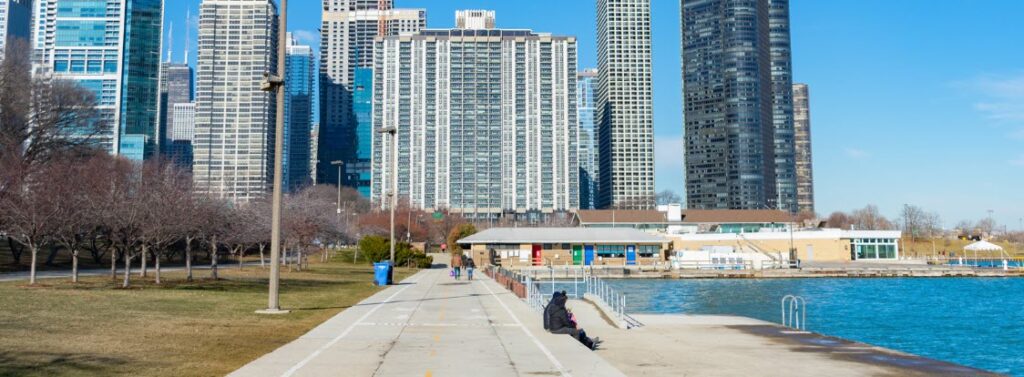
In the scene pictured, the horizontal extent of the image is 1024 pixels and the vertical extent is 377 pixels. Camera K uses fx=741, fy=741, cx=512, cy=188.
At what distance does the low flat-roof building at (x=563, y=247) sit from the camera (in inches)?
3435

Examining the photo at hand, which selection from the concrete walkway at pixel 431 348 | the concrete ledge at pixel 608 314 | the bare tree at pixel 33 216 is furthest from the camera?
the bare tree at pixel 33 216

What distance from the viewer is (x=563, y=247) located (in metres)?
89.4

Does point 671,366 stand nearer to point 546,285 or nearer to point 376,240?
point 546,285

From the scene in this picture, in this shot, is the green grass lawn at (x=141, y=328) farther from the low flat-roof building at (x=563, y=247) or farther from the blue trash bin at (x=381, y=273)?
the low flat-roof building at (x=563, y=247)

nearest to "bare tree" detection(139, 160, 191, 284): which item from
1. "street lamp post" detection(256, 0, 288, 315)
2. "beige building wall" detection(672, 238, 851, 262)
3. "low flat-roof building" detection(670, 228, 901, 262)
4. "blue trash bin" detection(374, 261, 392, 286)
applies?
"blue trash bin" detection(374, 261, 392, 286)

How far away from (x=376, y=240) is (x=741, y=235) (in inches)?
2602

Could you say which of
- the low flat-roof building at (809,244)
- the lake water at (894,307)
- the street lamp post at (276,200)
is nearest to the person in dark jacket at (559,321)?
the street lamp post at (276,200)

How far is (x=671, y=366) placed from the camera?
1566cm

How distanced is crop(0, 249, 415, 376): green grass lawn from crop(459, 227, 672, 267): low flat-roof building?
5527 cm

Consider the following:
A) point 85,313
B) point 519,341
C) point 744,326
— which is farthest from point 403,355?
point 744,326

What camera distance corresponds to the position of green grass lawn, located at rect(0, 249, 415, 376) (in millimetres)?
12844

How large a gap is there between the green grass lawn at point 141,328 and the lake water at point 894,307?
74.4 feet

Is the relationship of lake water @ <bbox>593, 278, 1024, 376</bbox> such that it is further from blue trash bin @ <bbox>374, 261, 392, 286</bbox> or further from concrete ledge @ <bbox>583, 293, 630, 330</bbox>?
blue trash bin @ <bbox>374, 261, 392, 286</bbox>

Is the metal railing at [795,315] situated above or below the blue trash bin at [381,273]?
below
